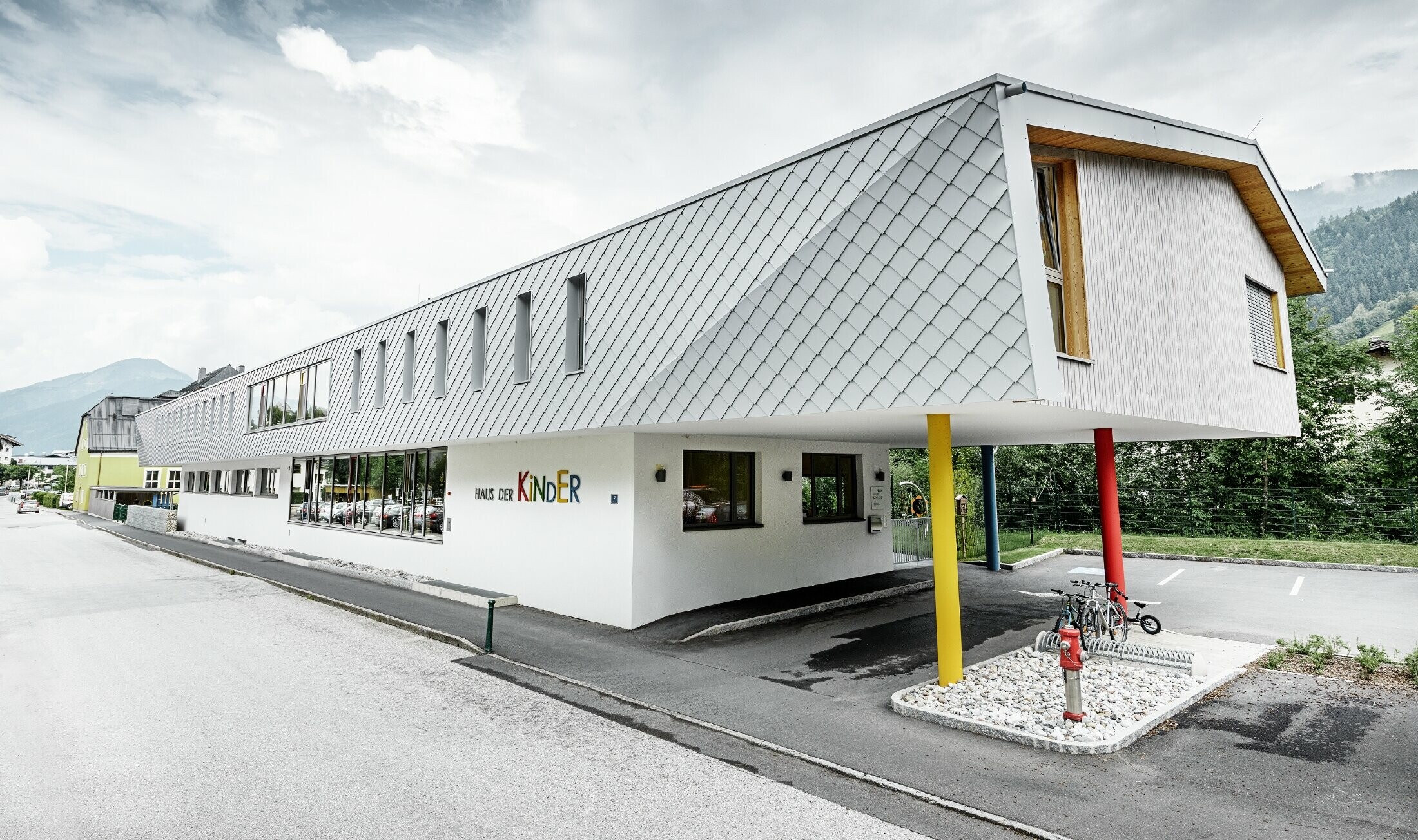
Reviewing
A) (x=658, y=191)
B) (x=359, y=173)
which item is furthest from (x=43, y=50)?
(x=658, y=191)

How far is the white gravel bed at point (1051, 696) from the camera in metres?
6.13

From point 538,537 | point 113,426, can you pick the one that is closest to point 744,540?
point 538,537

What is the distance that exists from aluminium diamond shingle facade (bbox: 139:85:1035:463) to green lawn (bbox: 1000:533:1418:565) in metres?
13.3

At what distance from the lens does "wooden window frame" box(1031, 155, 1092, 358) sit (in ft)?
23.4

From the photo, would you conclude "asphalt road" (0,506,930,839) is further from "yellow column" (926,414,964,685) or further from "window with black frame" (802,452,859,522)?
"window with black frame" (802,452,859,522)

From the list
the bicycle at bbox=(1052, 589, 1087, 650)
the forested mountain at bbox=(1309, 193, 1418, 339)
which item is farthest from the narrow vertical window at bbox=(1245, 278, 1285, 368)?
the forested mountain at bbox=(1309, 193, 1418, 339)

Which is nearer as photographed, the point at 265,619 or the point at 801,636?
the point at 801,636

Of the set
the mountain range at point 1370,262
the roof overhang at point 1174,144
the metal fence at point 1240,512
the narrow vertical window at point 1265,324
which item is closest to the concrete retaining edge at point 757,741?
the roof overhang at point 1174,144

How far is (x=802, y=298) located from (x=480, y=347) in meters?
8.20

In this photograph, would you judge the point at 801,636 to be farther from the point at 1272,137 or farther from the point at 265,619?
the point at 1272,137

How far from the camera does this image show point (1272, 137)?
6059 cm

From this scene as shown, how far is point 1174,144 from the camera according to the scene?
848cm

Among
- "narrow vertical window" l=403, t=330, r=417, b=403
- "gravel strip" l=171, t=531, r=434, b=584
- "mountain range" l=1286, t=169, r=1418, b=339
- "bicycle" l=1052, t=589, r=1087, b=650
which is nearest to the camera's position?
"bicycle" l=1052, t=589, r=1087, b=650

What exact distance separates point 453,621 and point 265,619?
11.7 ft
